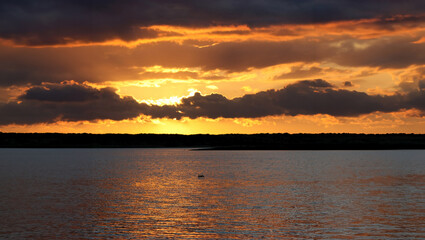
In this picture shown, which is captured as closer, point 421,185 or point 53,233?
point 53,233

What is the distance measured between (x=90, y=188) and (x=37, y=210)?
2269 cm

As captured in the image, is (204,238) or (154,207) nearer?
(204,238)

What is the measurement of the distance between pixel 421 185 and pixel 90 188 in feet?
149

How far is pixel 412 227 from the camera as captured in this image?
36438 millimetres

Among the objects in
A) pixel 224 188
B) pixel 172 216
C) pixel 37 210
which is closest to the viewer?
pixel 172 216

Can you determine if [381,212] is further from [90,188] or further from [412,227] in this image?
[90,188]

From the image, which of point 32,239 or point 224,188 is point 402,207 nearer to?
point 224,188

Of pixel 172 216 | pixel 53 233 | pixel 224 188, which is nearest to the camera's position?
pixel 53 233

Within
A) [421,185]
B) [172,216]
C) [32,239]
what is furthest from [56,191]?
[421,185]

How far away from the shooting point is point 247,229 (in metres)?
36.0

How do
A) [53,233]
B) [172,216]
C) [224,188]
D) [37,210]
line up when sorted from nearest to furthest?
[53,233] < [172,216] < [37,210] < [224,188]

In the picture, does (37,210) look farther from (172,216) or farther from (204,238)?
(204,238)

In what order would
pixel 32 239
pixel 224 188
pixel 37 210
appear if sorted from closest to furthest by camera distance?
pixel 32 239
pixel 37 210
pixel 224 188

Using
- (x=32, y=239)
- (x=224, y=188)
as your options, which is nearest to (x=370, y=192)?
(x=224, y=188)
